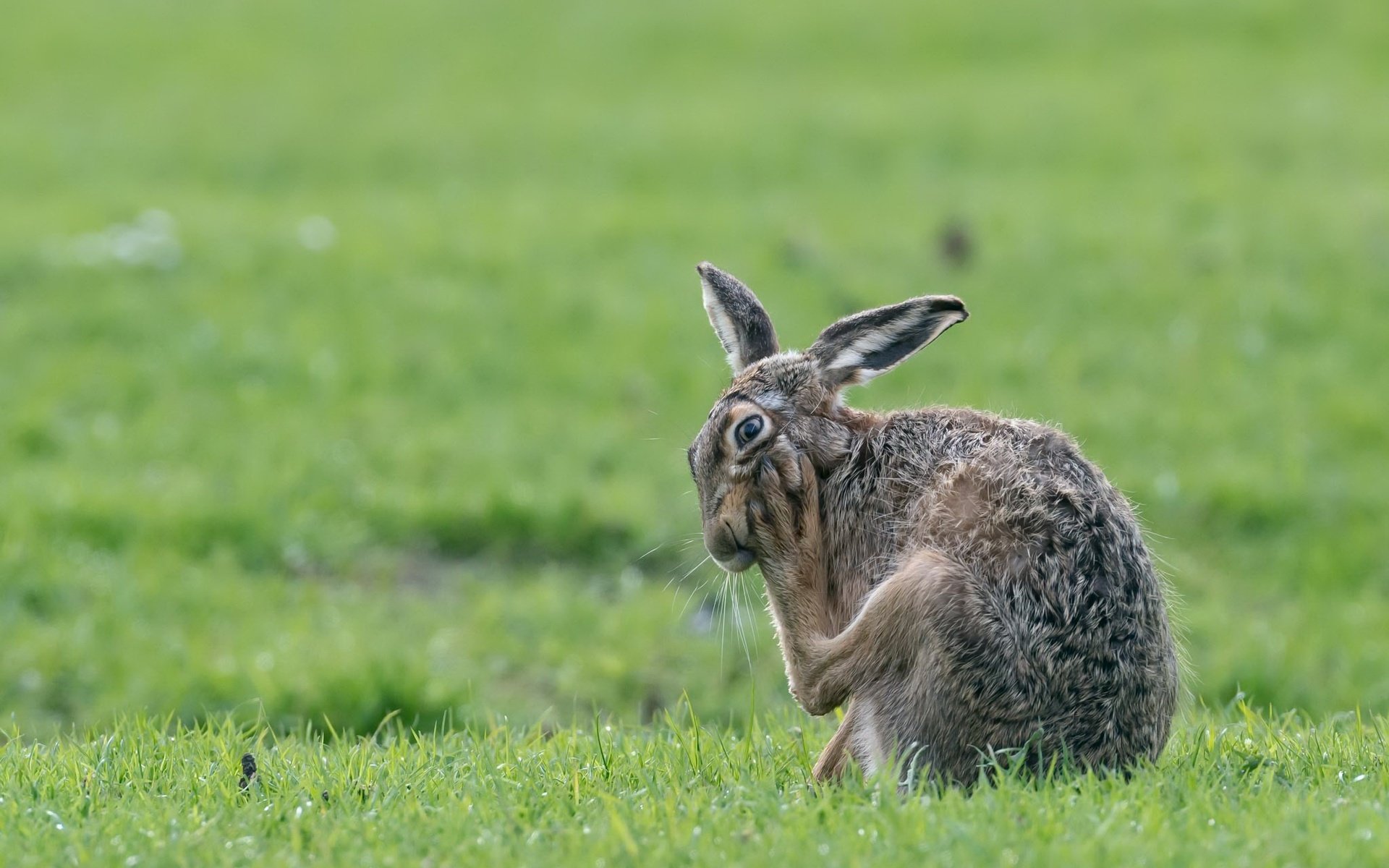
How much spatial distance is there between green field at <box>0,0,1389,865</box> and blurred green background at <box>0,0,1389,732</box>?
2.0 inches

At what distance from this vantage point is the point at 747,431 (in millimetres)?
5199

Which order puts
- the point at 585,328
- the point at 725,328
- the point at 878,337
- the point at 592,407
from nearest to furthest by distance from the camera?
1. the point at 878,337
2. the point at 725,328
3. the point at 592,407
4. the point at 585,328

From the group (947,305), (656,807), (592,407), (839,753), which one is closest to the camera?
(656,807)

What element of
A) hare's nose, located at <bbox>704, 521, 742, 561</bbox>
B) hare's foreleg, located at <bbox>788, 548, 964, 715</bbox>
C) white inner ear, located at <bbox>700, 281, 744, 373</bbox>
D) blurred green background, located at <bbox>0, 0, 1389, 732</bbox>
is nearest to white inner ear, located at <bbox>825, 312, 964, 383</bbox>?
white inner ear, located at <bbox>700, 281, 744, 373</bbox>

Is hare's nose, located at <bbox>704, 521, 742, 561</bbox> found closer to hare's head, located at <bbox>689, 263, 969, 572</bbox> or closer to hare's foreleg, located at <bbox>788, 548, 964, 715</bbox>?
hare's head, located at <bbox>689, 263, 969, 572</bbox>

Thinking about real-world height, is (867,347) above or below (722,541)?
above

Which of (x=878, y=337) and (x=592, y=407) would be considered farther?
(x=592, y=407)

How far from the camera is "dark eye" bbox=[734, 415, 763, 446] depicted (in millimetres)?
5199

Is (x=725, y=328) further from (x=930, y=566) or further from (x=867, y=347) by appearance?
(x=930, y=566)

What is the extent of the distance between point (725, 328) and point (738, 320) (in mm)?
124

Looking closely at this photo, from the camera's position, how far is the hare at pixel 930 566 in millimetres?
4613

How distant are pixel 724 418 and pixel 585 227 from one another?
11183 millimetres

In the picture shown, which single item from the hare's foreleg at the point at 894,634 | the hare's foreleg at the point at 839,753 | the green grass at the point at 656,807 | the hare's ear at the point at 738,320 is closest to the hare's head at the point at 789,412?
the hare's ear at the point at 738,320

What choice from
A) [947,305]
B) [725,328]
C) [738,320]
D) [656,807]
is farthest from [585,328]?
[656,807]
